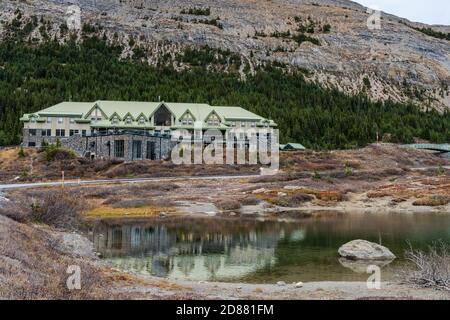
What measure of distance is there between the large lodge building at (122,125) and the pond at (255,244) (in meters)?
47.6

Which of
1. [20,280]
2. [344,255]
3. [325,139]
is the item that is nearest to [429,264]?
[344,255]

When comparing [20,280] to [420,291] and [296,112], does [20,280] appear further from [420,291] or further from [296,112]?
[296,112]

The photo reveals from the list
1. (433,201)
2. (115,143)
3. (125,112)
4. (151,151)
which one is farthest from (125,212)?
(125,112)

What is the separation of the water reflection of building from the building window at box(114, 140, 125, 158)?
50.9 m

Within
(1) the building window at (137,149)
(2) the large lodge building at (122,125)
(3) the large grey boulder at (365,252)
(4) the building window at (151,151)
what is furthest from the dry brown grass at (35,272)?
(4) the building window at (151,151)

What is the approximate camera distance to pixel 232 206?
56.8m

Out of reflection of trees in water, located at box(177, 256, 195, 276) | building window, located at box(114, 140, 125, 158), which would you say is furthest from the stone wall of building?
reflection of trees in water, located at box(177, 256, 195, 276)

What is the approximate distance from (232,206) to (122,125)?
5504 cm

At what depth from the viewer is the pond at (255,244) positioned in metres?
25.9

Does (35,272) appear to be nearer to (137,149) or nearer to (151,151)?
(137,149)

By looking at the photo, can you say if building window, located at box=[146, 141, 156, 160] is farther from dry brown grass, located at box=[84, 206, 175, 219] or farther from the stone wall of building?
dry brown grass, located at box=[84, 206, 175, 219]

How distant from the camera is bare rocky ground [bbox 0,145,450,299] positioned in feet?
61.5

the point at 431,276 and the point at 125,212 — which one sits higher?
the point at 431,276

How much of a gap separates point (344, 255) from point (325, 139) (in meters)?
108
